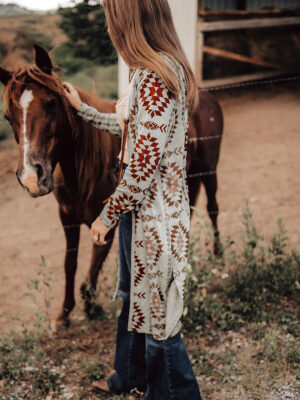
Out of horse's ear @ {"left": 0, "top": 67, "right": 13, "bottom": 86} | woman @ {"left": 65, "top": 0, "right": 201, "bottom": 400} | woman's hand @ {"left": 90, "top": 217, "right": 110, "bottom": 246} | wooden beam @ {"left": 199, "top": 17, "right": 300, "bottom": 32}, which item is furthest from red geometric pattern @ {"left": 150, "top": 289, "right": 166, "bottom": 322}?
wooden beam @ {"left": 199, "top": 17, "right": 300, "bottom": 32}

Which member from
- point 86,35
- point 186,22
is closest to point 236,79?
point 186,22

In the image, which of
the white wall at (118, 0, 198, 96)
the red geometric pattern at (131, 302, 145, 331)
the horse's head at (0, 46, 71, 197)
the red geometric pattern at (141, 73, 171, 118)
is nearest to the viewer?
the red geometric pattern at (141, 73, 171, 118)

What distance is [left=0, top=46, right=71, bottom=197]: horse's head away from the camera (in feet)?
7.00

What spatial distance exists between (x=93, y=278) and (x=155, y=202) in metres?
1.40

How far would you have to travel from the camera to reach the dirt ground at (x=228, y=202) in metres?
3.72

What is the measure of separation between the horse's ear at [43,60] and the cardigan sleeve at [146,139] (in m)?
0.84

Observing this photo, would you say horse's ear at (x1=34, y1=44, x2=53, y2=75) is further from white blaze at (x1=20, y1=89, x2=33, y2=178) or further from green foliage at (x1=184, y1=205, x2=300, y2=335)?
green foliage at (x1=184, y1=205, x2=300, y2=335)

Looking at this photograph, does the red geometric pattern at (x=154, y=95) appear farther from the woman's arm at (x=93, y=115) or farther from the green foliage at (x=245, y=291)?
the green foliage at (x=245, y=291)

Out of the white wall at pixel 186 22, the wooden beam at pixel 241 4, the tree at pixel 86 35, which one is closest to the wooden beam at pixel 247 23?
the white wall at pixel 186 22

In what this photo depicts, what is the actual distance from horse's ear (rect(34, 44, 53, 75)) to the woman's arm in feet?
0.46

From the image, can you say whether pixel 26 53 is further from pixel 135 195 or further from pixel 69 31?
pixel 135 195

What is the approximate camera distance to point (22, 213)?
4.98 meters

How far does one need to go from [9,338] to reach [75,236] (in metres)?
0.76

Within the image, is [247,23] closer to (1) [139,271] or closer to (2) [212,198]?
(2) [212,198]
